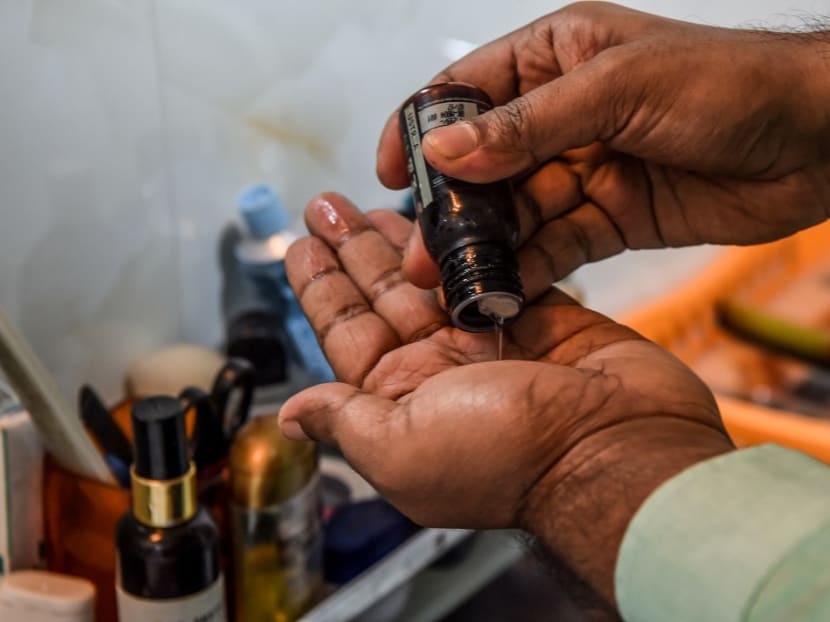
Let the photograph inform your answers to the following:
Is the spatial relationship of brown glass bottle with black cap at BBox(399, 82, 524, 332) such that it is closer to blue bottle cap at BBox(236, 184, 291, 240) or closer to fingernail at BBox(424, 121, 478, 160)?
fingernail at BBox(424, 121, 478, 160)

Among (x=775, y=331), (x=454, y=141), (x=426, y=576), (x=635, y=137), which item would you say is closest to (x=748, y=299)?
(x=775, y=331)

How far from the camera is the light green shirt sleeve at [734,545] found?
1.21ft

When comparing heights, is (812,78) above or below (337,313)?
above

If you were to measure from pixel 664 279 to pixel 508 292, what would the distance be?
664 millimetres

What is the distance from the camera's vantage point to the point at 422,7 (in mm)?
806

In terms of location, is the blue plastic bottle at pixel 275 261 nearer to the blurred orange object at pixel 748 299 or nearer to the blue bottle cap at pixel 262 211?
the blue bottle cap at pixel 262 211

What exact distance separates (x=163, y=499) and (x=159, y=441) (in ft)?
0.11

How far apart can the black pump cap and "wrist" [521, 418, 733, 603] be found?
0.20 metres

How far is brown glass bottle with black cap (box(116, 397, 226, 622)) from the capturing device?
21.0 inches

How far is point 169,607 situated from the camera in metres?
0.56

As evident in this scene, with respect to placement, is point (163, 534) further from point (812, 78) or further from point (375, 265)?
point (812, 78)

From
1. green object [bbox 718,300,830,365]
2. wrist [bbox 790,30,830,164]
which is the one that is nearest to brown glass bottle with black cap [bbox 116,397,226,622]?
wrist [bbox 790,30,830,164]

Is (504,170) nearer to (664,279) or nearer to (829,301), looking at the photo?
(664,279)

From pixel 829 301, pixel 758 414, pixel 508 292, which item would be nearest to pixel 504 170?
pixel 508 292
